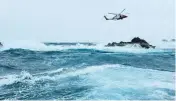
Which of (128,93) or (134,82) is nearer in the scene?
(128,93)

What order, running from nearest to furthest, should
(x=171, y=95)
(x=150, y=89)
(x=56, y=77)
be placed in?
(x=171, y=95) → (x=150, y=89) → (x=56, y=77)

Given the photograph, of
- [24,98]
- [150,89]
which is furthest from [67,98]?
[150,89]

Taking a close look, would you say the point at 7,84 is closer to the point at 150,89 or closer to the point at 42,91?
the point at 42,91

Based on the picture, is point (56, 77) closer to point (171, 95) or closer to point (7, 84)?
point (7, 84)

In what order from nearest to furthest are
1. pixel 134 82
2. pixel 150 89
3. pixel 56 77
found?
pixel 150 89
pixel 134 82
pixel 56 77

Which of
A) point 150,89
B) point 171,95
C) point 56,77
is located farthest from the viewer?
point 56,77

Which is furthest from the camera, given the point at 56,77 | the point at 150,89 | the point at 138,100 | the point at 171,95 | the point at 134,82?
the point at 56,77

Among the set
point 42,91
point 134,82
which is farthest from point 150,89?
point 42,91

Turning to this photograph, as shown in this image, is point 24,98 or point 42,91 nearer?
point 24,98

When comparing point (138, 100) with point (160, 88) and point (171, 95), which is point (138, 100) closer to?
point (171, 95)
